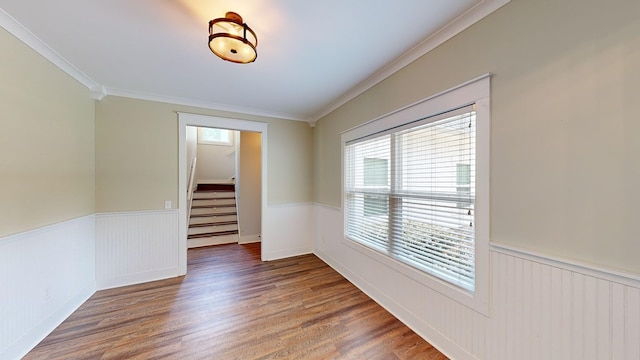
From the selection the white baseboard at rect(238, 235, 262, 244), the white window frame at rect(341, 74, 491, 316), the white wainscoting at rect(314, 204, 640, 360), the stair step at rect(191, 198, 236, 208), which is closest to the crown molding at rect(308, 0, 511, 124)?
the white window frame at rect(341, 74, 491, 316)

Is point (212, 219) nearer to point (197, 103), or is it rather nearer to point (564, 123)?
point (197, 103)

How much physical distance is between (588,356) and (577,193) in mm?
806

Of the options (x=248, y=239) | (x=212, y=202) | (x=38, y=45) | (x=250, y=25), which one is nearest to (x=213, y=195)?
(x=212, y=202)

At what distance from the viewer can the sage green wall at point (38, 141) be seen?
159 centimetres

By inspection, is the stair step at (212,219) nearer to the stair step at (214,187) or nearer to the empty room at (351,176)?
the stair step at (214,187)

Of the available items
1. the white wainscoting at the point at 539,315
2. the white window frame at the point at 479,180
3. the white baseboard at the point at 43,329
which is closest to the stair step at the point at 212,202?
the white baseboard at the point at 43,329

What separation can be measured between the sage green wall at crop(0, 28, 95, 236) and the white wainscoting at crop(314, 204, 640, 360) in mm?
3338

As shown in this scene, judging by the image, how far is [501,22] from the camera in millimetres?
1368

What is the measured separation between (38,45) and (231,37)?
5.92 feet

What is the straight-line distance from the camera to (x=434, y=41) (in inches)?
68.8

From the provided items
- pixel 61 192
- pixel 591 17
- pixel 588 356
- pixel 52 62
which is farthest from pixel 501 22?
pixel 61 192

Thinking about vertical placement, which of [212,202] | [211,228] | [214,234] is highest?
[212,202]

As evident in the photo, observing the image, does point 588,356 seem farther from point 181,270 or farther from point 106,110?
point 106,110

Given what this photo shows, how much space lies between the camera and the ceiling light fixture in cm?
147
